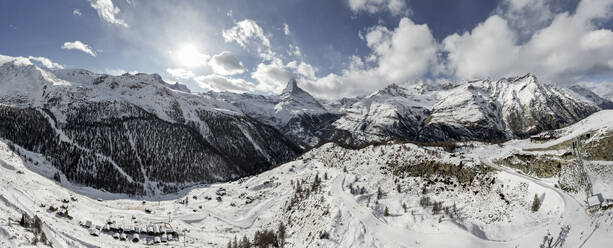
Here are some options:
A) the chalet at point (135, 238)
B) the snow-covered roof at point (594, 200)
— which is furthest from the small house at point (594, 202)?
the chalet at point (135, 238)

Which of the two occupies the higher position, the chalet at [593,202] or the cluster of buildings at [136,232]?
the chalet at [593,202]

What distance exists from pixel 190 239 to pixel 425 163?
221 ft

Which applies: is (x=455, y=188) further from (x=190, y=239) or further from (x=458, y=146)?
(x=190, y=239)

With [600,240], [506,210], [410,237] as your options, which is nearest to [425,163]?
[506,210]

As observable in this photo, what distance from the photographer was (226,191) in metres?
127

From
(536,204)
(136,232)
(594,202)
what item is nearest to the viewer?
(594,202)

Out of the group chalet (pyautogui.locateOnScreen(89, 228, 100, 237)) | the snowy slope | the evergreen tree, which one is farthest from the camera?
chalet (pyautogui.locateOnScreen(89, 228, 100, 237))

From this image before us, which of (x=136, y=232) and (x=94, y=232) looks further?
(x=136, y=232)

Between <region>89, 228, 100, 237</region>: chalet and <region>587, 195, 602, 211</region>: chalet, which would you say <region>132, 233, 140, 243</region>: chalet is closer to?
<region>89, 228, 100, 237</region>: chalet

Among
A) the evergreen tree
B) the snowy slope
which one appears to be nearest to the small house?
the snowy slope

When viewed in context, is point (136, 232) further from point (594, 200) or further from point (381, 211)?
point (594, 200)

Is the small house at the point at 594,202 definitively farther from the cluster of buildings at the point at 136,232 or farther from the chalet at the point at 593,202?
the cluster of buildings at the point at 136,232

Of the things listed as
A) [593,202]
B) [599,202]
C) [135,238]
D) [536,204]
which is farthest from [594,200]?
[135,238]

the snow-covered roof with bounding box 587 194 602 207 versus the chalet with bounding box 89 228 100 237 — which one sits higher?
the snow-covered roof with bounding box 587 194 602 207
